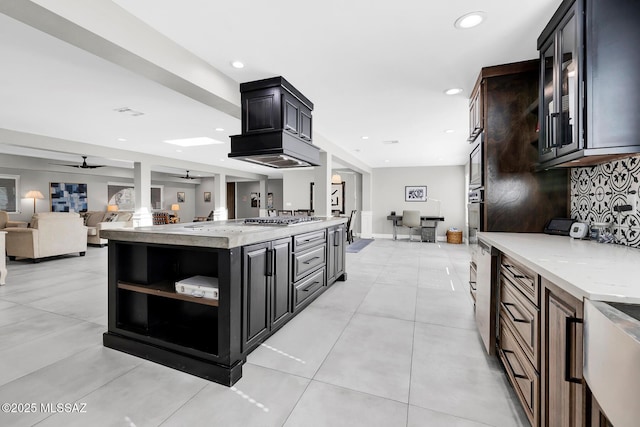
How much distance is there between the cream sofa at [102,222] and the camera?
710 cm

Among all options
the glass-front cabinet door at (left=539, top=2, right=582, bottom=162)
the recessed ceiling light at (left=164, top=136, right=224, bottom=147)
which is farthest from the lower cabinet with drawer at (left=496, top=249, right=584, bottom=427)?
the recessed ceiling light at (left=164, top=136, right=224, bottom=147)

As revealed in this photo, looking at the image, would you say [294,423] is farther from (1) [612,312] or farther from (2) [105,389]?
(1) [612,312]

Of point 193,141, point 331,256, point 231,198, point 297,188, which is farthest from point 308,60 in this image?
point 231,198

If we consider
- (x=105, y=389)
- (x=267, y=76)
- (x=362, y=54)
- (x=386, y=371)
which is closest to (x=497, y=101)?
(x=362, y=54)

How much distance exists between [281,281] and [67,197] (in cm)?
1123

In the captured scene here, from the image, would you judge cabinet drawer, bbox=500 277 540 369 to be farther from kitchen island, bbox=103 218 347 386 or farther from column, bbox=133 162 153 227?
column, bbox=133 162 153 227

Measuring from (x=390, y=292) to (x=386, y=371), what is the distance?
69.5 inches

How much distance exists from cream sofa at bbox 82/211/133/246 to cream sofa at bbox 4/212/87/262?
0.98 m

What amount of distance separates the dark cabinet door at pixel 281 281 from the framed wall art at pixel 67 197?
11.0 meters

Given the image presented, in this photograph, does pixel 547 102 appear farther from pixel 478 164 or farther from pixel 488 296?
pixel 488 296

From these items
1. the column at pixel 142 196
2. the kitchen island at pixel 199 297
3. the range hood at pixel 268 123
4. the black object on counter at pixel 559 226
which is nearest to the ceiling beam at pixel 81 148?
the column at pixel 142 196

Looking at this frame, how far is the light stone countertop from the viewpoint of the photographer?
0.84 meters

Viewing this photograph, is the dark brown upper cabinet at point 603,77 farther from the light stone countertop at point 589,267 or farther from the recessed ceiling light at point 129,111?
the recessed ceiling light at point 129,111

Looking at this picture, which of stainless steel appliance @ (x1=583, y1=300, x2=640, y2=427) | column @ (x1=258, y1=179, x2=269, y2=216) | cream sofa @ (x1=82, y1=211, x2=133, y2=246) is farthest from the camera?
column @ (x1=258, y1=179, x2=269, y2=216)
